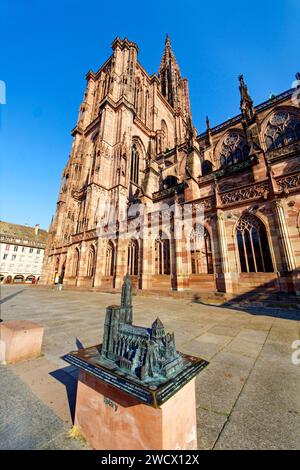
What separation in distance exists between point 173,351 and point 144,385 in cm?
45

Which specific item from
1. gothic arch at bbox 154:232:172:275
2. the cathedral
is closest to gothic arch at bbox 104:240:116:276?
the cathedral

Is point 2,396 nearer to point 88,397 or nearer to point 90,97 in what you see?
point 88,397

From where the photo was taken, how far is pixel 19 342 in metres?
2.93

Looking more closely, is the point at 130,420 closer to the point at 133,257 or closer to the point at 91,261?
the point at 133,257

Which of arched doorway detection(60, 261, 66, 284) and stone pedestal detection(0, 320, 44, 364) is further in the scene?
arched doorway detection(60, 261, 66, 284)

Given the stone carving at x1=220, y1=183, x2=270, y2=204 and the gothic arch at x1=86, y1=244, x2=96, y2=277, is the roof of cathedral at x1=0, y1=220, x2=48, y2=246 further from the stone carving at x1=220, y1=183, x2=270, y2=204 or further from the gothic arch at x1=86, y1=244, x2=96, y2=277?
the stone carving at x1=220, y1=183, x2=270, y2=204

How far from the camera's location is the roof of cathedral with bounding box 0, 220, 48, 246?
1858 inches


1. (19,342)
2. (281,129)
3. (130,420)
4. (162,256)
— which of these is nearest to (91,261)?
(162,256)

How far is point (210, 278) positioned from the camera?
10789 mm

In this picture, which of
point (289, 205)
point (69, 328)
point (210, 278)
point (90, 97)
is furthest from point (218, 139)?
point (90, 97)

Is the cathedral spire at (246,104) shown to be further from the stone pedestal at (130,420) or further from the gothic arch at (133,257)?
the stone pedestal at (130,420)

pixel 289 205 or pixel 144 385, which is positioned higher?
pixel 289 205

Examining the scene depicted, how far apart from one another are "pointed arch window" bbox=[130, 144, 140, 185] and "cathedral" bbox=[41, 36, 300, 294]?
0.58 ft

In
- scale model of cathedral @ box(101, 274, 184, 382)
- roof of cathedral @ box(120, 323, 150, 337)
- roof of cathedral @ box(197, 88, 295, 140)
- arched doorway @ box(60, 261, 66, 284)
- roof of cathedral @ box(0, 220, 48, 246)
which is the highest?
roof of cathedral @ box(197, 88, 295, 140)
